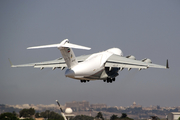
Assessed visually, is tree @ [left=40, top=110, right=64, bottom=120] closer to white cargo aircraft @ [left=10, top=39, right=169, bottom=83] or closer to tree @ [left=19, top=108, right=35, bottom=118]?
tree @ [left=19, top=108, right=35, bottom=118]

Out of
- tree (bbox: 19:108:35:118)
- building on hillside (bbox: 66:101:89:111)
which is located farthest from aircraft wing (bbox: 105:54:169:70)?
building on hillside (bbox: 66:101:89:111)

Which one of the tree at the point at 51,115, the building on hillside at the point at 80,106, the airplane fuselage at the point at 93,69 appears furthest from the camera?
the building on hillside at the point at 80,106

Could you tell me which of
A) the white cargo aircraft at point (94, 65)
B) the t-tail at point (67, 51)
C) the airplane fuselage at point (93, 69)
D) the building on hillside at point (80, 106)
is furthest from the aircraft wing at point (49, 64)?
the building on hillside at point (80, 106)

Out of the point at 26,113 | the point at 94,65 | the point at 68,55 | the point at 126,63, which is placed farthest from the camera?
the point at 26,113

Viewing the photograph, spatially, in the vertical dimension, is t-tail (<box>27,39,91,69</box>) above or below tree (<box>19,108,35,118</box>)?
above

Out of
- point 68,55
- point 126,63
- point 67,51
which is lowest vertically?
point 68,55

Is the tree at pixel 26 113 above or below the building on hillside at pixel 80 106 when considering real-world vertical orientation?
below

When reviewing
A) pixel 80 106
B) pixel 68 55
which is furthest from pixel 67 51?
pixel 80 106

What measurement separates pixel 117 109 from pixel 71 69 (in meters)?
78.1

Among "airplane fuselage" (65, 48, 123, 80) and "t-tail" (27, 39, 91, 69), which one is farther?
"airplane fuselage" (65, 48, 123, 80)

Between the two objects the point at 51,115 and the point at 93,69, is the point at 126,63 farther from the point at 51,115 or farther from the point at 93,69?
the point at 51,115

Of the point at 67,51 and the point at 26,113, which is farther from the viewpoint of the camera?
the point at 26,113

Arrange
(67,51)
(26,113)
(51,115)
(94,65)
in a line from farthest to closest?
(51,115) < (26,113) < (94,65) < (67,51)

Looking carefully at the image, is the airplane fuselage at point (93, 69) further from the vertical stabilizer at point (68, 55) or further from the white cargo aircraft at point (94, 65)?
the vertical stabilizer at point (68, 55)
